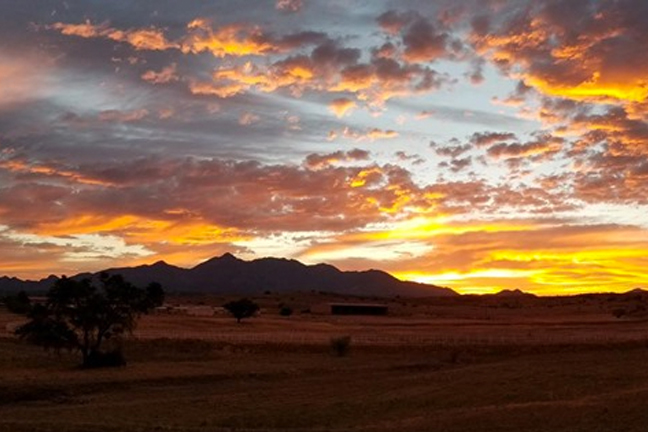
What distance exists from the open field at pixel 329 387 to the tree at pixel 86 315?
81.0 inches

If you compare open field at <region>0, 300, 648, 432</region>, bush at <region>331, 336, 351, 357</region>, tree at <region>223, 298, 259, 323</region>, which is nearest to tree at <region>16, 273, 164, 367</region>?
open field at <region>0, 300, 648, 432</region>

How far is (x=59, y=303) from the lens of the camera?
69438mm

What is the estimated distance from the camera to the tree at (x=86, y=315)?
66.5 metres

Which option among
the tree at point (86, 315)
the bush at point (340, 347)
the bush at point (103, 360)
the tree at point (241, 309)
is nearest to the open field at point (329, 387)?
the bush at point (340, 347)

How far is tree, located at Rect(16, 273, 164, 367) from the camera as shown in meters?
66.5

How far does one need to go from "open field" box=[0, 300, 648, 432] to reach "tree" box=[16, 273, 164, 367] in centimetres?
206

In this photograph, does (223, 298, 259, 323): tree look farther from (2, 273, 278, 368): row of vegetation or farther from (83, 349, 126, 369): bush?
(83, 349, 126, 369): bush

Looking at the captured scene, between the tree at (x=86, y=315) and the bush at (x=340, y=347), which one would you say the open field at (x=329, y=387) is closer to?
the bush at (x=340, y=347)

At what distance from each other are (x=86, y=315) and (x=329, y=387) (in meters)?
28.8

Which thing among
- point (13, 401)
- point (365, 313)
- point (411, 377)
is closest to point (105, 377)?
point (13, 401)

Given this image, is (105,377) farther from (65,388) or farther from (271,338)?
(271,338)

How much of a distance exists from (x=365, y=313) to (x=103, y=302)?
4053 inches

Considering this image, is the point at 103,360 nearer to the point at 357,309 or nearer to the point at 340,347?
the point at 340,347

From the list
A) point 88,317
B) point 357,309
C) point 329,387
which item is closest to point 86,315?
point 88,317
